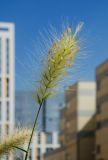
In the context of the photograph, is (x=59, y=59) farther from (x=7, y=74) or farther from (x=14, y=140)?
(x=7, y=74)

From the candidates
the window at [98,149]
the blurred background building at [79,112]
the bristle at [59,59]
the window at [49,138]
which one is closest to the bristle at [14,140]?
the bristle at [59,59]

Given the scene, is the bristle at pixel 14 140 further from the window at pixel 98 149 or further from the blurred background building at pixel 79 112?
the window at pixel 98 149

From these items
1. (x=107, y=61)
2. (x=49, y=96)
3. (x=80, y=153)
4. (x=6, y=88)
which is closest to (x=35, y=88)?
(x=49, y=96)

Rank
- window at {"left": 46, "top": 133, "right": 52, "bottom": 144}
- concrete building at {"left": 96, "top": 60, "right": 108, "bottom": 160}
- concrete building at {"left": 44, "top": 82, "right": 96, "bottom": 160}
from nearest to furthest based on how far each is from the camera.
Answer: concrete building at {"left": 96, "top": 60, "right": 108, "bottom": 160} < concrete building at {"left": 44, "top": 82, "right": 96, "bottom": 160} < window at {"left": 46, "top": 133, "right": 52, "bottom": 144}

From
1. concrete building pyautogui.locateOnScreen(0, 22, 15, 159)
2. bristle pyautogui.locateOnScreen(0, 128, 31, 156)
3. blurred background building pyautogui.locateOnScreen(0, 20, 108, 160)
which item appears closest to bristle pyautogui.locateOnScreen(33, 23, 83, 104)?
bristle pyautogui.locateOnScreen(0, 128, 31, 156)

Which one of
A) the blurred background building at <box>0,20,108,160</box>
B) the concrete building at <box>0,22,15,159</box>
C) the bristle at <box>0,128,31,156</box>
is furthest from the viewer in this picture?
the concrete building at <box>0,22,15,159</box>

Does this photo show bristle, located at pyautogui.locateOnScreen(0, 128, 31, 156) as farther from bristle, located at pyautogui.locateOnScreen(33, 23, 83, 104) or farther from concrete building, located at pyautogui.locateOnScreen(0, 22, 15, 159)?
concrete building, located at pyautogui.locateOnScreen(0, 22, 15, 159)

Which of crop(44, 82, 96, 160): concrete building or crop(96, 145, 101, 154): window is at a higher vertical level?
crop(44, 82, 96, 160): concrete building
